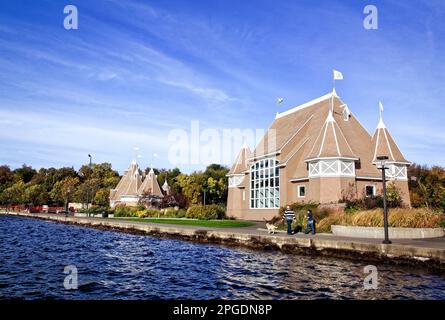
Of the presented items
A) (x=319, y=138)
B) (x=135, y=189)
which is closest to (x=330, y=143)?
(x=319, y=138)

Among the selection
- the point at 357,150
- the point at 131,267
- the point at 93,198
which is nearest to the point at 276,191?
the point at 357,150

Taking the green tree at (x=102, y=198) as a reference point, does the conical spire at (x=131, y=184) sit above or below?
above

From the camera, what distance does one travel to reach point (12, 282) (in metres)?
13.3

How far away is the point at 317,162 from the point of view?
3966 cm

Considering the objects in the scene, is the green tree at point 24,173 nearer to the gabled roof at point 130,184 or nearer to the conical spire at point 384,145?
the gabled roof at point 130,184

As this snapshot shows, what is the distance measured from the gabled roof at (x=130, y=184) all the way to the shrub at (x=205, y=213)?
34.3 m

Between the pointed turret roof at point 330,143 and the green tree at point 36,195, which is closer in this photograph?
the pointed turret roof at point 330,143

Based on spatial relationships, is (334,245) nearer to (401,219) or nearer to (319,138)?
(401,219)

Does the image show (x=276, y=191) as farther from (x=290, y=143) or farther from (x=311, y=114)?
(x=311, y=114)

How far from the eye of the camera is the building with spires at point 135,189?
241 feet

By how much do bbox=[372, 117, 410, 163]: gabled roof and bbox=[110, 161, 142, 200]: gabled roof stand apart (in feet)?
168

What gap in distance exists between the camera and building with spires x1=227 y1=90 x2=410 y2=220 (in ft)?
127

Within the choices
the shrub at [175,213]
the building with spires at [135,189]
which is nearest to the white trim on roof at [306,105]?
the shrub at [175,213]

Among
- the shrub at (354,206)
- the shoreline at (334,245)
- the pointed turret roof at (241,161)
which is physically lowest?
the shoreline at (334,245)
